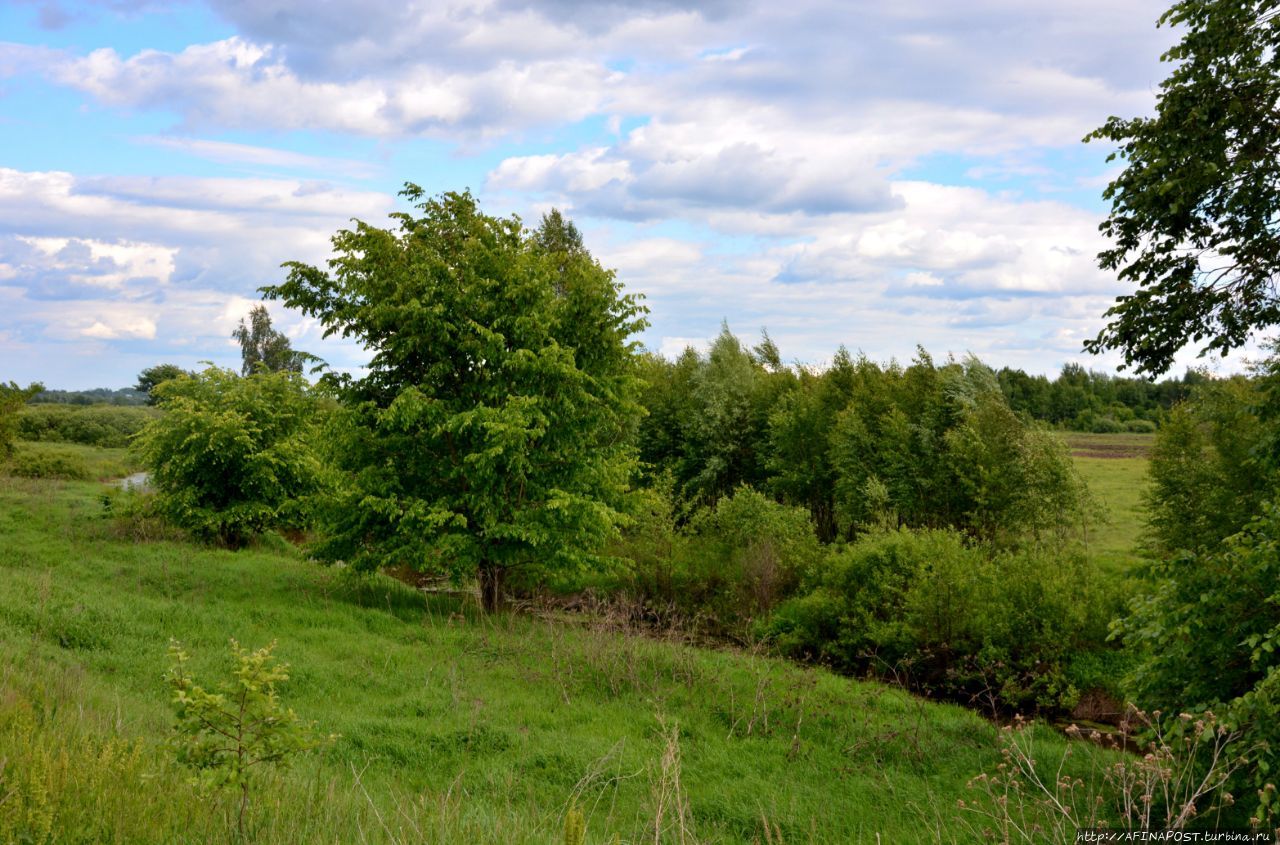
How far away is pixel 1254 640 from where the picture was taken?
7293 millimetres

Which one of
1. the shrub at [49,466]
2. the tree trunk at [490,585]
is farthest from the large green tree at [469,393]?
the shrub at [49,466]

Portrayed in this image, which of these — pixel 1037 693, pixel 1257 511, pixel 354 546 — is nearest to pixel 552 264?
pixel 354 546

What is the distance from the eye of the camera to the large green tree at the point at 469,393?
17312 millimetres

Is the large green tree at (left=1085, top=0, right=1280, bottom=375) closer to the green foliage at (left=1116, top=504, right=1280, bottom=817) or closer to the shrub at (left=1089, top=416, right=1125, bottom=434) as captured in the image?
the green foliage at (left=1116, top=504, right=1280, bottom=817)

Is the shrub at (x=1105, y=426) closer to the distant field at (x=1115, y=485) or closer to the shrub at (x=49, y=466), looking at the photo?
the distant field at (x=1115, y=485)

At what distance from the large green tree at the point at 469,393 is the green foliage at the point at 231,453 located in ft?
17.1

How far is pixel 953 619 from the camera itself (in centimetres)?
1803

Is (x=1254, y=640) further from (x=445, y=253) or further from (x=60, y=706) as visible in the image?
(x=445, y=253)

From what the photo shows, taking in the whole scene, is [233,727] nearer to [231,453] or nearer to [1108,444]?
[231,453]

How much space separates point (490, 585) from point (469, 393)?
15.2ft

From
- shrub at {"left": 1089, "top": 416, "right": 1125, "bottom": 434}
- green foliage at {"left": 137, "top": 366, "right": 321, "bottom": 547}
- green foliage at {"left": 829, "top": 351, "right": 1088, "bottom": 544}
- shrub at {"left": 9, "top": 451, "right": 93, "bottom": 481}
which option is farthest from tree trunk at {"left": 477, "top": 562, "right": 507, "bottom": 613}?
shrub at {"left": 1089, "top": 416, "right": 1125, "bottom": 434}

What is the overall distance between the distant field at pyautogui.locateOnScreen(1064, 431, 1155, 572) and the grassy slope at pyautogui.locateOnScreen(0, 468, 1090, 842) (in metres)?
14.9

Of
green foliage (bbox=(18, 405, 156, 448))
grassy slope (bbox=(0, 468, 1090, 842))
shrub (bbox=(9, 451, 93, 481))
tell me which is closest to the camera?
grassy slope (bbox=(0, 468, 1090, 842))

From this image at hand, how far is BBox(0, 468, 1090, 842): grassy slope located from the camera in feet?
16.2
